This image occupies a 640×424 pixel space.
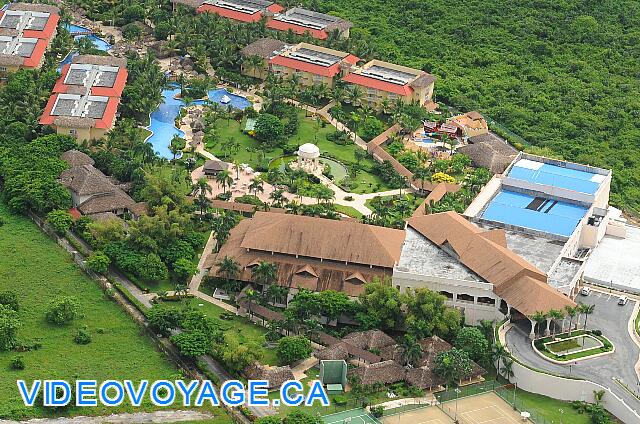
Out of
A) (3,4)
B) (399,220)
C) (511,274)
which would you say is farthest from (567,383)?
(3,4)

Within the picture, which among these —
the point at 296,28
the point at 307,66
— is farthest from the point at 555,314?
the point at 296,28

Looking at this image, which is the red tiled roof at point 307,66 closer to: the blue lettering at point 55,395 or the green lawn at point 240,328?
the green lawn at point 240,328

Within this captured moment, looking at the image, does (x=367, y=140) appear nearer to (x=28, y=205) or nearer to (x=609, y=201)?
(x=609, y=201)

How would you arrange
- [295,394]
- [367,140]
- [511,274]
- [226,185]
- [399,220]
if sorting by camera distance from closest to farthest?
[295,394], [511,274], [399,220], [226,185], [367,140]

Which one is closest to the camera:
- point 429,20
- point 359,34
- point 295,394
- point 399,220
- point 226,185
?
point 295,394

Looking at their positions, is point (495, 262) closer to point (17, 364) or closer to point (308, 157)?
point (308, 157)

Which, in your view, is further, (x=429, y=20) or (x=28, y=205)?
(x=429, y=20)
